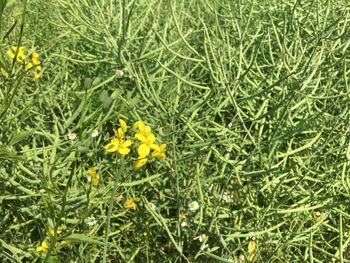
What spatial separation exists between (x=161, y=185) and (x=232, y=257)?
0.34 meters

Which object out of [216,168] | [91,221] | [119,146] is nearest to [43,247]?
[91,221]

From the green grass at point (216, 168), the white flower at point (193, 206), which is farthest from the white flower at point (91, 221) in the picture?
the white flower at point (193, 206)

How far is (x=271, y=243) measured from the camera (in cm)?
132

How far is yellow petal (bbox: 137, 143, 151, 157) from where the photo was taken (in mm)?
968

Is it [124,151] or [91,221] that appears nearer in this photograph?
[124,151]

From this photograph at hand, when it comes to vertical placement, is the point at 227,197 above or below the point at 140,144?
below

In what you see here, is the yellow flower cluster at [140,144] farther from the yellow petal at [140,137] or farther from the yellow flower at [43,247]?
the yellow flower at [43,247]

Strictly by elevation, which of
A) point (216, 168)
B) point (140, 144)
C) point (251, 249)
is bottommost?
point (251, 249)

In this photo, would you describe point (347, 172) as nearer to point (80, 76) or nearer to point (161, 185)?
point (161, 185)

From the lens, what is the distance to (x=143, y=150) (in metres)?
0.97

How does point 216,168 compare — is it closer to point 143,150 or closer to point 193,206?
point 193,206

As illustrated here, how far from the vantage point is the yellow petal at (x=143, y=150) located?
3.18 ft

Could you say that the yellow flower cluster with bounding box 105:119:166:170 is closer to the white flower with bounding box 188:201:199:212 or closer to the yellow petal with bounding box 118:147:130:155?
the yellow petal with bounding box 118:147:130:155

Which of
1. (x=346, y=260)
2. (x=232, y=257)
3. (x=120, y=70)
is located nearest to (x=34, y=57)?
(x=120, y=70)
